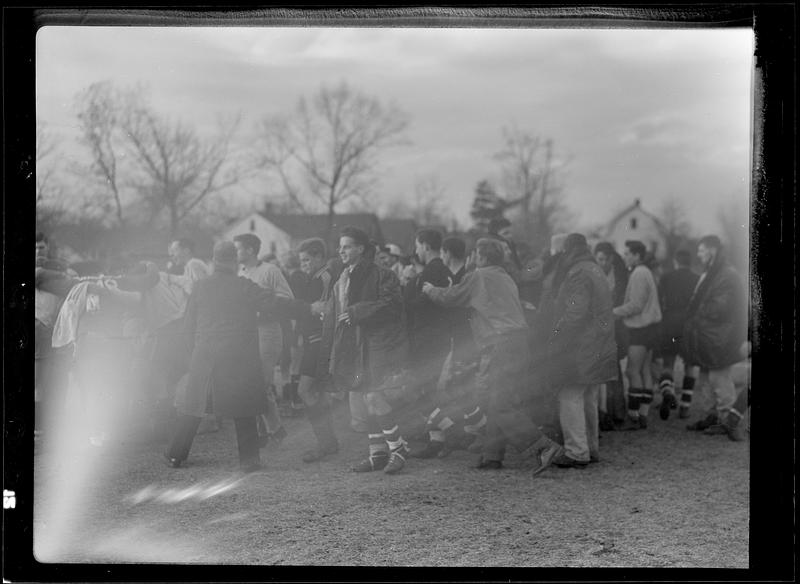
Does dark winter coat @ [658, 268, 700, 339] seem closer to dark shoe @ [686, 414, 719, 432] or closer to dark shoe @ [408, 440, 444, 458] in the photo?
dark shoe @ [686, 414, 719, 432]

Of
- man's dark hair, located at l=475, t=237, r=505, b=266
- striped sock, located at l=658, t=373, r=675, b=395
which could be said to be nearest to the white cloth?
man's dark hair, located at l=475, t=237, r=505, b=266

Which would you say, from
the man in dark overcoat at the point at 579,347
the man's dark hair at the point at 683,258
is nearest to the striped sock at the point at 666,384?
the man in dark overcoat at the point at 579,347

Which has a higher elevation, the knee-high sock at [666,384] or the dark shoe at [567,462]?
the knee-high sock at [666,384]

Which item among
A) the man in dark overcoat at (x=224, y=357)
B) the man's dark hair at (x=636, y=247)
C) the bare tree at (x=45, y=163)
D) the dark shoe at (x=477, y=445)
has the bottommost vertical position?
the dark shoe at (x=477, y=445)

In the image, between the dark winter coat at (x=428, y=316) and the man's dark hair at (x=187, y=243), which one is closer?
the man's dark hair at (x=187, y=243)

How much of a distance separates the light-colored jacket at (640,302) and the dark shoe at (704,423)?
1.04 meters

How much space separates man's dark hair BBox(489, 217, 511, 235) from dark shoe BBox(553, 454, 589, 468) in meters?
1.44

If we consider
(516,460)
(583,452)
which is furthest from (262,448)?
(583,452)

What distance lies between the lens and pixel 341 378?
423cm

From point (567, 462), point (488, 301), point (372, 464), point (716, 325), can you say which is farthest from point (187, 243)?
point (716, 325)

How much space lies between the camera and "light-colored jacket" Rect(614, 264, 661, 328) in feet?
14.2

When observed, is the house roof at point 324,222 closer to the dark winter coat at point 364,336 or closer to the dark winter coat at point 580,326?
the dark winter coat at point 364,336

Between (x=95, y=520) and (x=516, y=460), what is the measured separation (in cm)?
237

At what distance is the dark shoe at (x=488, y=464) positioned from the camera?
4.54m
